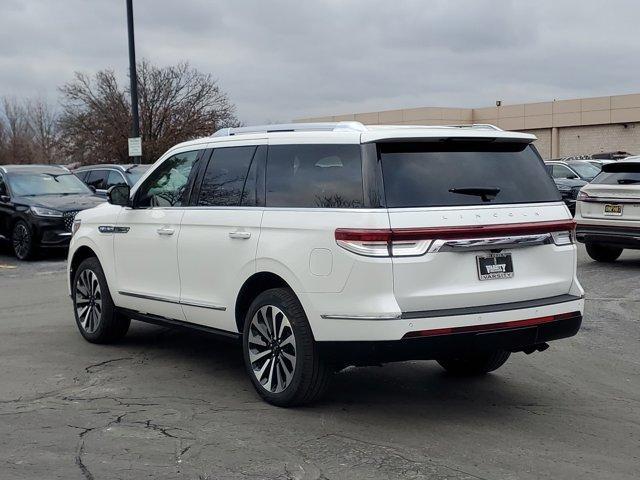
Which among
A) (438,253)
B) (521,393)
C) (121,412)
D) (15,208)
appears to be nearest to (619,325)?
(521,393)

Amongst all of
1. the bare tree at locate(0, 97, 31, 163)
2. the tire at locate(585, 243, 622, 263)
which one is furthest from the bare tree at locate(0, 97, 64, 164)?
the tire at locate(585, 243, 622, 263)

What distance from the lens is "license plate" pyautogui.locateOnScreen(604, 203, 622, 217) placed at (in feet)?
41.8

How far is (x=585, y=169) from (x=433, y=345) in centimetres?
2191

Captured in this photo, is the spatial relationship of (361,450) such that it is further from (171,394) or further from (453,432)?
(171,394)

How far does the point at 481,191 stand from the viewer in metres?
5.43

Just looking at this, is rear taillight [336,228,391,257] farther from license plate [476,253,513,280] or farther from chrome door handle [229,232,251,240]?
chrome door handle [229,232,251,240]

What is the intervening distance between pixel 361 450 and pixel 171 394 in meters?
1.80

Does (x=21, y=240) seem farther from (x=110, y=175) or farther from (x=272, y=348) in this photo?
(x=272, y=348)

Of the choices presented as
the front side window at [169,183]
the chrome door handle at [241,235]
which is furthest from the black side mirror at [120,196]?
the chrome door handle at [241,235]

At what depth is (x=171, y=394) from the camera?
612cm

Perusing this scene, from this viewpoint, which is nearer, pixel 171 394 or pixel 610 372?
pixel 171 394

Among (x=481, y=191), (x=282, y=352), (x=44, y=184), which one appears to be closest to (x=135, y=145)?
(x=44, y=184)

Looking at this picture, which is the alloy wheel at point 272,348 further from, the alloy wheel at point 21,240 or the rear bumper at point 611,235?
the alloy wheel at point 21,240

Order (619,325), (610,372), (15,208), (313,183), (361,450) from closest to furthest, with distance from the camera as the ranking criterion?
(361,450) < (313,183) < (610,372) < (619,325) < (15,208)
